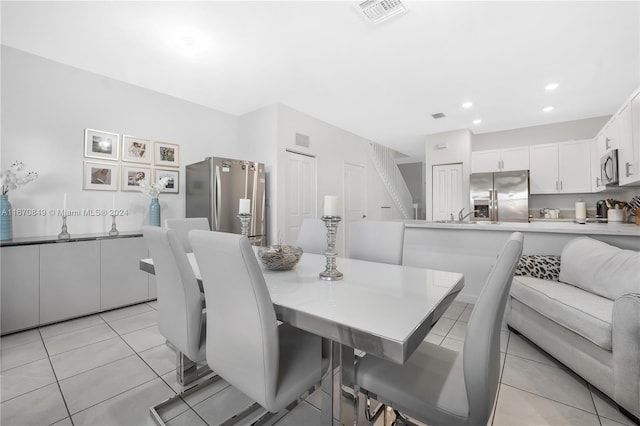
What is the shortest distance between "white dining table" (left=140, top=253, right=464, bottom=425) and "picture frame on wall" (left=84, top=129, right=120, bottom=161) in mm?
2989

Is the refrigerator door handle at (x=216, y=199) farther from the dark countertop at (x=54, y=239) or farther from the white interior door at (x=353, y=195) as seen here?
the white interior door at (x=353, y=195)

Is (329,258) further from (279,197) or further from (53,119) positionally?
(53,119)

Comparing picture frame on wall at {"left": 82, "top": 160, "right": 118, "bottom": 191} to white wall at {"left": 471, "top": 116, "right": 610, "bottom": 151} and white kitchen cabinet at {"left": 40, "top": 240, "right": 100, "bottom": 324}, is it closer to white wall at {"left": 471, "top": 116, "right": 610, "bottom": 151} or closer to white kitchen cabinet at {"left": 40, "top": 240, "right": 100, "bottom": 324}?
white kitchen cabinet at {"left": 40, "top": 240, "right": 100, "bottom": 324}

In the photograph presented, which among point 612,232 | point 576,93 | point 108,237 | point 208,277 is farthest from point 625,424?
point 108,237

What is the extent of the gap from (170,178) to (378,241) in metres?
3.09

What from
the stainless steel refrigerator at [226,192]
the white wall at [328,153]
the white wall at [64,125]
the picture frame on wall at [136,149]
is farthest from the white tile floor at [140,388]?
the white wall at [328,153]

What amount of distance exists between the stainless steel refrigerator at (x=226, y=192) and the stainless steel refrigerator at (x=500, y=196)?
3.78m

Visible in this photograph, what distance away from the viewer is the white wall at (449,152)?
17.1ft

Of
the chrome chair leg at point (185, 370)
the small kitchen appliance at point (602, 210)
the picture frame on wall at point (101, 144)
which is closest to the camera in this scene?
the chrome chair leg at point (185, 370)

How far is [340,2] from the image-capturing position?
206 cm

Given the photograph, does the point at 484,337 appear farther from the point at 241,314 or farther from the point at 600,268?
the point at 600,268

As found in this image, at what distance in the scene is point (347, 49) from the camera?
266 centimetres

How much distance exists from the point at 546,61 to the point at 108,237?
5.01 m

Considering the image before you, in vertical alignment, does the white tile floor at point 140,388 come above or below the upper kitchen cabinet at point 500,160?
below
